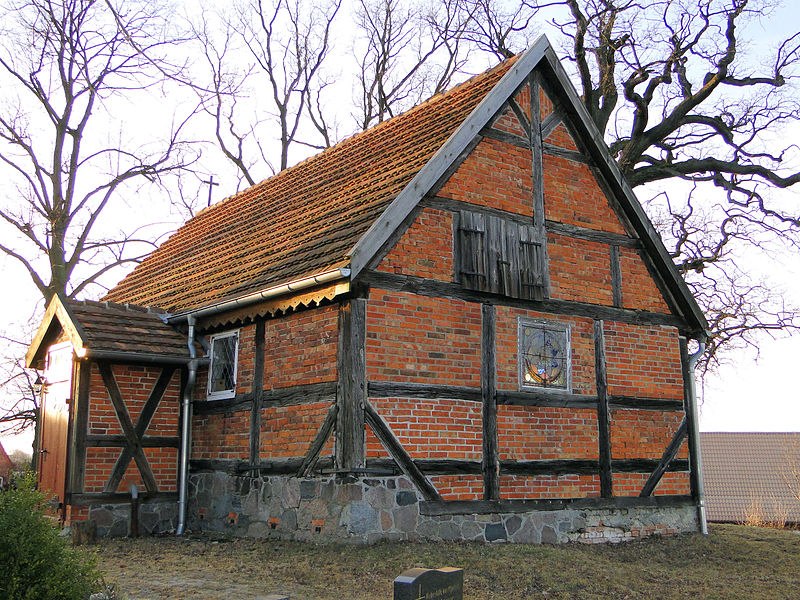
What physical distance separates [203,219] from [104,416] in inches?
295

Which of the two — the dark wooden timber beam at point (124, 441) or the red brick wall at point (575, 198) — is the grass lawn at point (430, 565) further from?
the red brick wall at point (575, 198)

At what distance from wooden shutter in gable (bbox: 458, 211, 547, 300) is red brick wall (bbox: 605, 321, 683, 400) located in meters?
1.58

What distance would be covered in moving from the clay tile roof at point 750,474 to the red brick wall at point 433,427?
2036cm

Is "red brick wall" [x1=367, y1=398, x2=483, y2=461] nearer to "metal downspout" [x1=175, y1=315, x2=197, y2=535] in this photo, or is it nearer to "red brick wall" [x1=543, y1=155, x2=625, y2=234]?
"red brick wall" [x1=543, y1=155, x2=625, y2=234]

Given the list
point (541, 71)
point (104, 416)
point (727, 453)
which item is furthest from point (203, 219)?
point (727, 453)

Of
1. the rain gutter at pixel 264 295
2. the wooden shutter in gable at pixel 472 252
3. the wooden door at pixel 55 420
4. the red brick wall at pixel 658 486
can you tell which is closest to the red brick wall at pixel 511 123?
the wooden shutter in gable at pixel 472 252

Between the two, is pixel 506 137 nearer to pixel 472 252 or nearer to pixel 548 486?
pixel 472 252

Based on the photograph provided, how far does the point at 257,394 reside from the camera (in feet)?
38.5

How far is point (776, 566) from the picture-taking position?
443 inches

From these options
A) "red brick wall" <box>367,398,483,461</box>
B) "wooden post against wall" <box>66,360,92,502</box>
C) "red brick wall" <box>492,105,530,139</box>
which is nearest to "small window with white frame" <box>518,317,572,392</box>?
"red brick wall" <box>367,398,483,461</box>

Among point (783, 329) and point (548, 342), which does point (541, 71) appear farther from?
point (783, 329)

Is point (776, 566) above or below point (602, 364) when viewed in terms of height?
below

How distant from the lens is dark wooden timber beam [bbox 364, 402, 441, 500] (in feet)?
33.5

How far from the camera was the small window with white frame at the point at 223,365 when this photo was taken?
41.1ft
